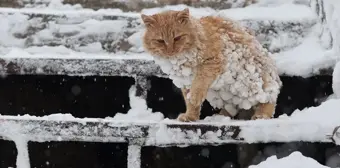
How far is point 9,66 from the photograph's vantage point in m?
3.90

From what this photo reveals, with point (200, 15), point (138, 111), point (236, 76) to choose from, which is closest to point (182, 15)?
point (236, 76)

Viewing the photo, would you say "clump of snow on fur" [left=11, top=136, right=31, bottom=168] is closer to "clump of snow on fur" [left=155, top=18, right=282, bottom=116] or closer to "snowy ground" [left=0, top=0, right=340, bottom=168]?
"snowy ground" [left=0, top=0, right=340, bottom=168]

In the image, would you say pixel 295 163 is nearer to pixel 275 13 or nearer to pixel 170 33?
pixel 170 33

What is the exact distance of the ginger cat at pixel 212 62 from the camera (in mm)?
2865

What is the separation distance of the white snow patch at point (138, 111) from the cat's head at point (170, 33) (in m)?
0.59

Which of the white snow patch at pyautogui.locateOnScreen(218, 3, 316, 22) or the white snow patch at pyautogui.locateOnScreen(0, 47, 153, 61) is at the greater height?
the white snow patch at pyautogui.locateOnScreen(218, 3, 316, 22)

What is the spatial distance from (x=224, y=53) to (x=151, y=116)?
67 cm

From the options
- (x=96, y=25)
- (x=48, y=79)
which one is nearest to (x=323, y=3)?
(x=96, y=25)

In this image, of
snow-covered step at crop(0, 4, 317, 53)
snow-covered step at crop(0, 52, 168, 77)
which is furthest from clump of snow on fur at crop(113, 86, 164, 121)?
snow-covered step at crop(0, 4, 317, 53)

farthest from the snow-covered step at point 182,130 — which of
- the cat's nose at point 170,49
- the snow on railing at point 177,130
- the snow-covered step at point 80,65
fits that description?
the snow-covered step at point 80,65

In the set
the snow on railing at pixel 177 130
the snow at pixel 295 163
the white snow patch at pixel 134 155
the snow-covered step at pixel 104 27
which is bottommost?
the snow at pixel 295 163

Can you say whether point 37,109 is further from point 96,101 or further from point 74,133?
point 74,133

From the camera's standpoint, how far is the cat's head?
112 inches

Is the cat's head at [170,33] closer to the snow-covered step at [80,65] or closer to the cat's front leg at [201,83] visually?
the cat's front leg at [201,83]
